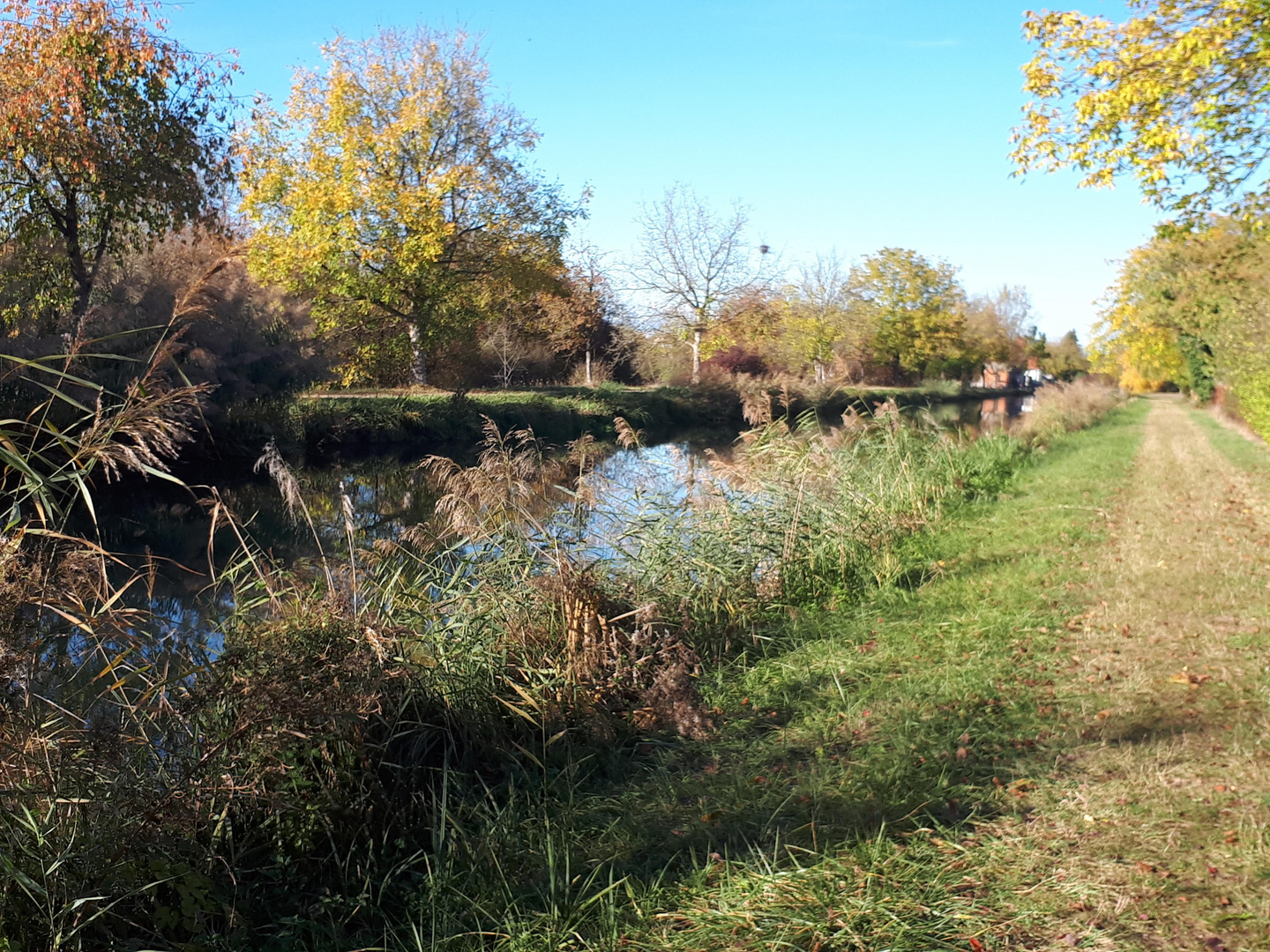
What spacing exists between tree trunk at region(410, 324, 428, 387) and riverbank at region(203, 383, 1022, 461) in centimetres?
226

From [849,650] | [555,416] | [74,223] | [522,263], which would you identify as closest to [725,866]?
[849,650]

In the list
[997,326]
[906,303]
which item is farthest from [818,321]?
[997,326]

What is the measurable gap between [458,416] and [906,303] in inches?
1529

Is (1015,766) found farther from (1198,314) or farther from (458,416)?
(1198,314)

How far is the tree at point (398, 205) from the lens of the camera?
27.4 metres

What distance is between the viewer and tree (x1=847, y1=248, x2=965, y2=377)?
5581 cm

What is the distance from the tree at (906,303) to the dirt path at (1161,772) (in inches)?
1957

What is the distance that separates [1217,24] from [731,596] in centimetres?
730

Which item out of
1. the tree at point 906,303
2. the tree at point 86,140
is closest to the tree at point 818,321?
the tree at point 906,303

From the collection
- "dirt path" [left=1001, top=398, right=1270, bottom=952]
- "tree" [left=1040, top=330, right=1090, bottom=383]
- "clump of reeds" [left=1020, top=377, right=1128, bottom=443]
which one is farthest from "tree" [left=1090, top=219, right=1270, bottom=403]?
"tree" [left=1040, top=330, right=1090, bottom=383]

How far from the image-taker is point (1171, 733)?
14.6 ft

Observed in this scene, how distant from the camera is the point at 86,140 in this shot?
14.3 meters

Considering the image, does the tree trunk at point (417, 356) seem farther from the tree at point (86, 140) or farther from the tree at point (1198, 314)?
the tree at point (1198, 314)

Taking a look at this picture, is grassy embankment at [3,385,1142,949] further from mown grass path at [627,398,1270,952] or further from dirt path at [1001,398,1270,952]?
dirt path at [1001,398,1270,952]
